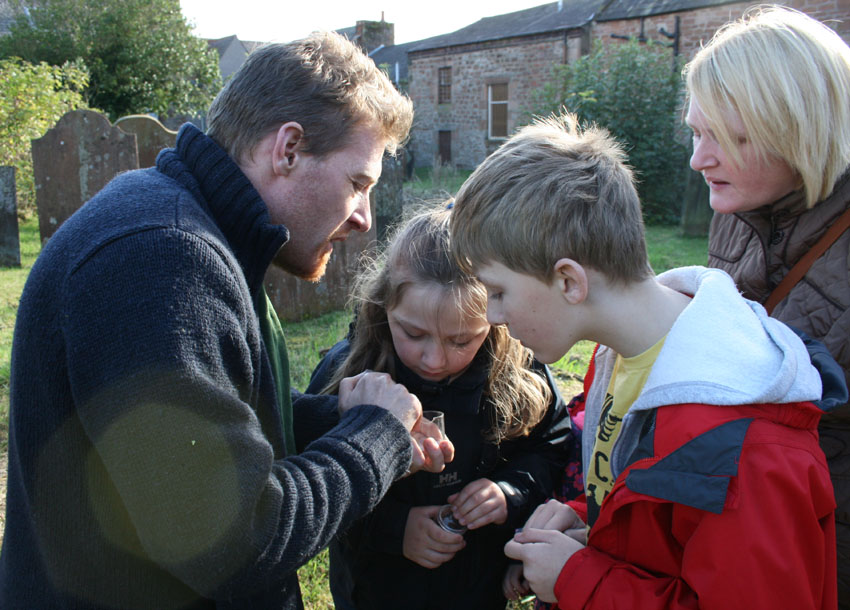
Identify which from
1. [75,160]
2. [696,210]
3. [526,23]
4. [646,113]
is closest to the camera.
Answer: [75,160]

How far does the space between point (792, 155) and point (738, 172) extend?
0.16m

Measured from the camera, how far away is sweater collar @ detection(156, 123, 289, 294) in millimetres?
1580

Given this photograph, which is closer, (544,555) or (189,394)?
(189,394)

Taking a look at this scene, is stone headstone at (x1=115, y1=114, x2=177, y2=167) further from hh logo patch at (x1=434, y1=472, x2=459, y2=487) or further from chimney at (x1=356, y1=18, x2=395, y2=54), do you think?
chimney at (x1=356, y1=18, x2=395, y2=54)

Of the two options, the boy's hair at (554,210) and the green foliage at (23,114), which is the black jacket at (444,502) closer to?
the boy's hair at (554,210)

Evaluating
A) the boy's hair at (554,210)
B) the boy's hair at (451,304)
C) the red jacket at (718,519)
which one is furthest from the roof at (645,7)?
the red jacket at (718,519)

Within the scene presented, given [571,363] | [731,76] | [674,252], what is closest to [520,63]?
[674,252]

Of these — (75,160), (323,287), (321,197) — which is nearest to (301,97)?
(321,197)

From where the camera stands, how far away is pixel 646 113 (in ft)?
52.1

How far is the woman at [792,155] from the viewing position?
1.97 m

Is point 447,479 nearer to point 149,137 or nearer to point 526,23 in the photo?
point 149,137

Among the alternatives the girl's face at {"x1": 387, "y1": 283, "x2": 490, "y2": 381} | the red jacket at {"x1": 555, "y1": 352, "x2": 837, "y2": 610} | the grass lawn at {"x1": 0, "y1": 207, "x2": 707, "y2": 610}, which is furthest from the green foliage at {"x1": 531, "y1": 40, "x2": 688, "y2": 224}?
the red jacket at {"x1": 555, "y1": 352, "x2": 837, "y2": 610}

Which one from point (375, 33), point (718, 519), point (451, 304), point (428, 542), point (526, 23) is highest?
point (375, 33)

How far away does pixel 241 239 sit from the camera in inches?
62.6
